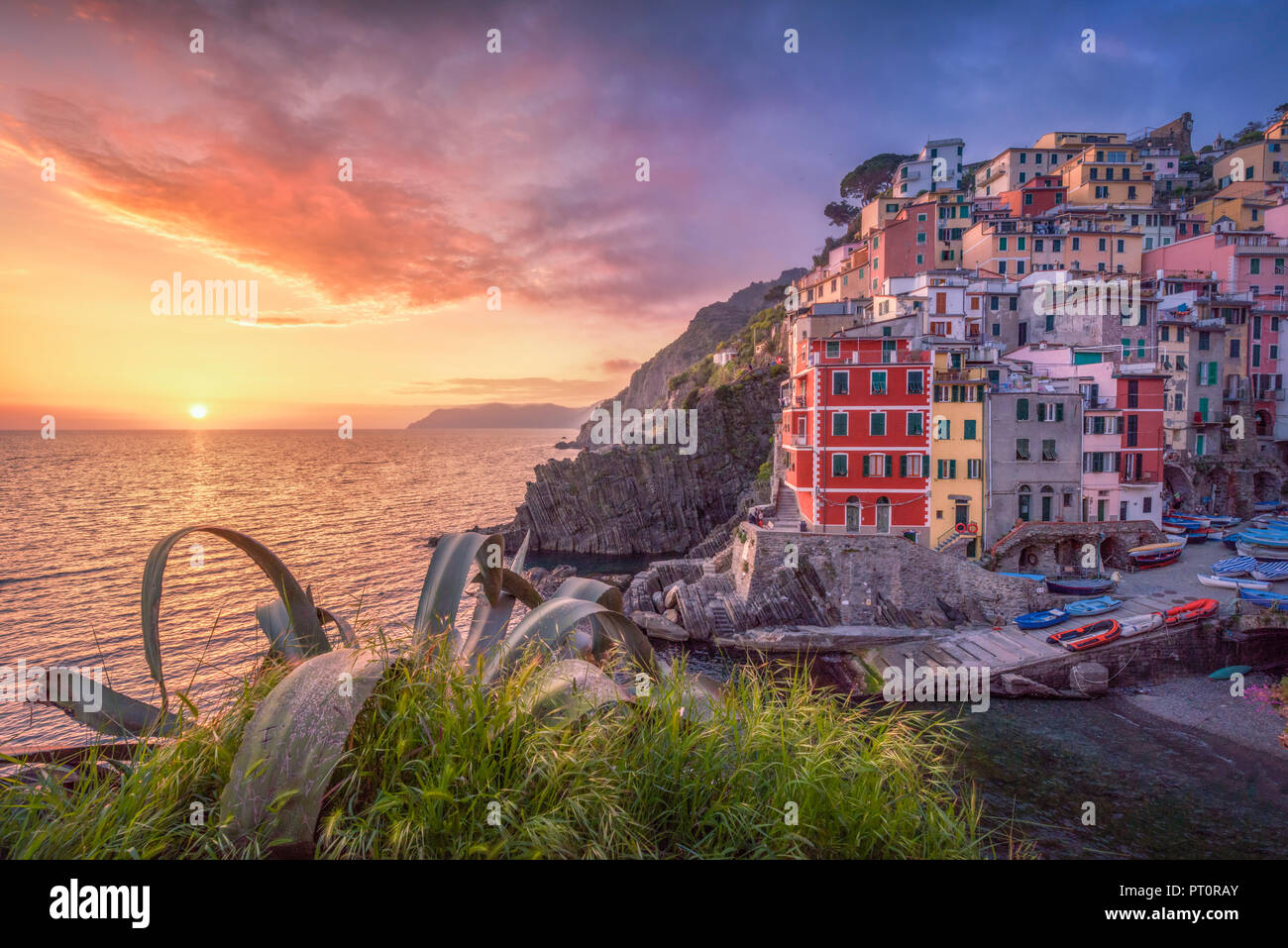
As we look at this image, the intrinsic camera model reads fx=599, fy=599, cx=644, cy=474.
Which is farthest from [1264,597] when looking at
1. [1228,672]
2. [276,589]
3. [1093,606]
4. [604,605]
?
[276,589]

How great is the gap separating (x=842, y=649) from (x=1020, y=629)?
7450 mm

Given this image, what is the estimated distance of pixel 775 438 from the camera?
40.6m

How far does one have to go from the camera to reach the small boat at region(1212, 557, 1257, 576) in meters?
26.0

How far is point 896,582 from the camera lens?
27.0m

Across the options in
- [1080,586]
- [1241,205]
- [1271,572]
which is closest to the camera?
[1271,572]

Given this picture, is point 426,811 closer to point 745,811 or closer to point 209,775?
point 209,775

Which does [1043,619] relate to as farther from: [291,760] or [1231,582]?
[291,760]

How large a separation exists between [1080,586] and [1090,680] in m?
5.78

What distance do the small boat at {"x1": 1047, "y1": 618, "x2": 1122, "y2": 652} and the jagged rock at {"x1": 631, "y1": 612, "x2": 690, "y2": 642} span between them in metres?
15.1

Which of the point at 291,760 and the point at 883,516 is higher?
the point at 291,760

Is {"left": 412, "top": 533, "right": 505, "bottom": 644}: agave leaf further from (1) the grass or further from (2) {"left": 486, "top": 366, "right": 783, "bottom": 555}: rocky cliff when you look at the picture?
(2) {"left": 486, "top": 366, "right": 783, "bottom": 555}: rocky cliff

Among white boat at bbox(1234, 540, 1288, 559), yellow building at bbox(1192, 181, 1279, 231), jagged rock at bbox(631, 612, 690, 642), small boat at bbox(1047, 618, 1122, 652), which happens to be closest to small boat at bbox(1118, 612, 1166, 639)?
A: small boat at bbox(1047, 618, 1122, 652)

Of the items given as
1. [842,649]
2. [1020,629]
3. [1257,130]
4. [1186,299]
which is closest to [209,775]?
[842,649]

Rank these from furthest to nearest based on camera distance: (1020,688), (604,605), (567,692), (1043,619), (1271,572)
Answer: (1271,572)
(1043,619)
(1020,688)
(604,605)
(567,692)
